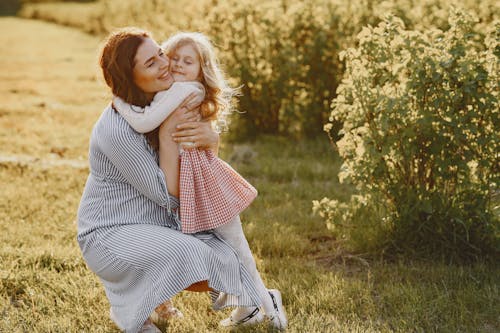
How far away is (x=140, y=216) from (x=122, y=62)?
83 cm

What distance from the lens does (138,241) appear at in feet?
12.2

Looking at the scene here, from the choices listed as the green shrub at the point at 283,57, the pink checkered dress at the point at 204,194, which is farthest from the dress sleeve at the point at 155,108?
the green shrub at the point at 283,57

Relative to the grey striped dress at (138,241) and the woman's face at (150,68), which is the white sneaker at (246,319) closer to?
the grey striped dress at (138,241)

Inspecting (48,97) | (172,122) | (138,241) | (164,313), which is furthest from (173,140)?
(48,97)

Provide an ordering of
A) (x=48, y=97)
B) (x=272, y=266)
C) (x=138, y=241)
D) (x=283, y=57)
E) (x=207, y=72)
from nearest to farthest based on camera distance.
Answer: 1. (x=138, y=241)
2. (x=207, y=72)
3. (x=272, y=266)
4. (x=283, y=57)
5. (x=48, y=97)

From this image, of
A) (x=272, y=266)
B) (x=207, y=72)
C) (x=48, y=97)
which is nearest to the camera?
(x=207, y=72)

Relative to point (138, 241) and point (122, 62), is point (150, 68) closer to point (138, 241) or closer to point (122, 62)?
point (122, 62)

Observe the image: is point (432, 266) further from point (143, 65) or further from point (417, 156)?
point (143, 65)

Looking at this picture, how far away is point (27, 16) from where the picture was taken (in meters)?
29.4

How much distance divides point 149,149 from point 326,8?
15.6 feet

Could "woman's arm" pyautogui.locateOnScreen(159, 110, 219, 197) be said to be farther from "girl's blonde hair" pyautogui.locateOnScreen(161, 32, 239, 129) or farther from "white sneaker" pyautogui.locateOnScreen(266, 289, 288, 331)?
"white sneaker" pyautogui.locateOnScreen(266, 289, 288, 331)

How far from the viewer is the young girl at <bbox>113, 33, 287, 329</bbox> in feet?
12.5

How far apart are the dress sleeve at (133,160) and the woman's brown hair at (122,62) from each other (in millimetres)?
165

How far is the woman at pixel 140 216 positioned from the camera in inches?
144
